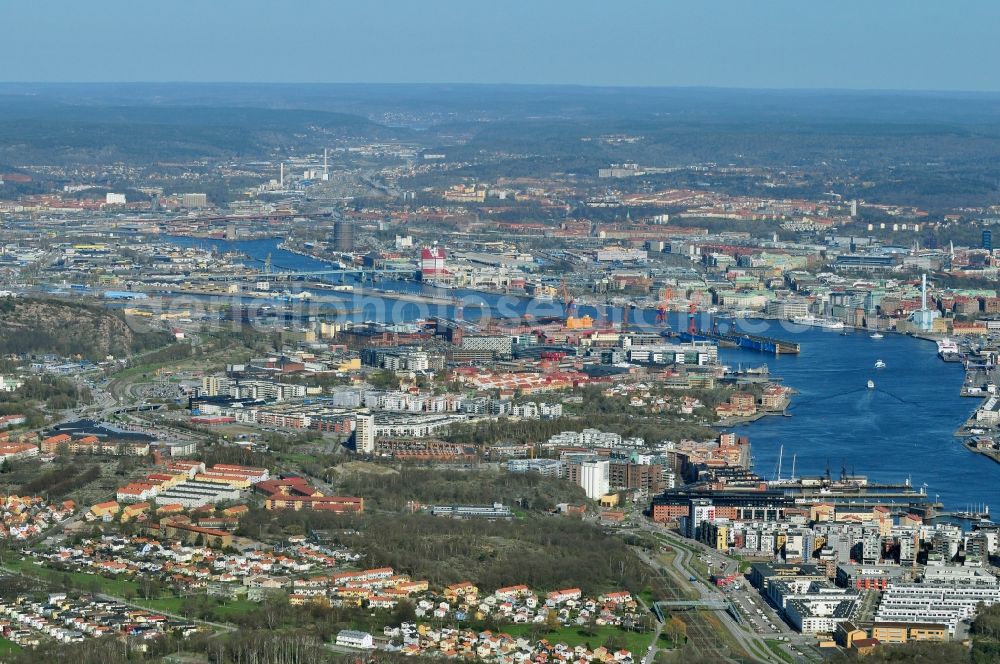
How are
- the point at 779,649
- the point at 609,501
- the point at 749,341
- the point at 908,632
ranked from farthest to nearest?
the point at 749,341, the point at 609,501, the point at 908,632, the point at 779,649

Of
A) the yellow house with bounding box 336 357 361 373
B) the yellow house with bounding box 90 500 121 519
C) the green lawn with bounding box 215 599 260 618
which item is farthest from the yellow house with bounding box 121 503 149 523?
the yellow house with bounding box 336 357 361 373

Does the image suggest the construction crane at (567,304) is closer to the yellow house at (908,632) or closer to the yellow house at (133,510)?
the yellow house at (133,510)

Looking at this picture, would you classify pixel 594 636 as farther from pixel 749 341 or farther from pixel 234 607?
pixel 749 341

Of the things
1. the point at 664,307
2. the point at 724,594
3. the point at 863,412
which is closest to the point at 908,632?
the point at 724,594

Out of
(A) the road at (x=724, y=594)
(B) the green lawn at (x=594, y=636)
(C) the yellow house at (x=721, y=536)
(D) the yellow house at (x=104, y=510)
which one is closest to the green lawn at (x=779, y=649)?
(A) the road at (x=724, y=594)

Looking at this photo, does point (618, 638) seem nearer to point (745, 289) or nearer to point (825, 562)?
point (825, 562)

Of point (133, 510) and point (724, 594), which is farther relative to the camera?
point (133, 510)
